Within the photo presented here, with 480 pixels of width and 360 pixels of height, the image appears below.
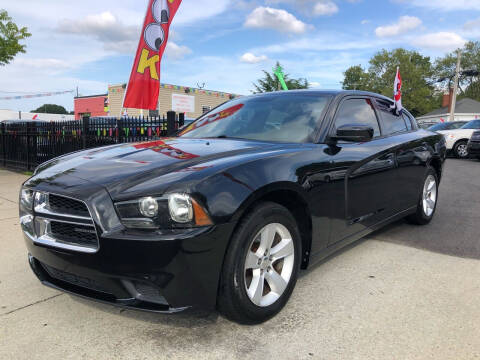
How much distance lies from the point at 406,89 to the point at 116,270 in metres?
66.2

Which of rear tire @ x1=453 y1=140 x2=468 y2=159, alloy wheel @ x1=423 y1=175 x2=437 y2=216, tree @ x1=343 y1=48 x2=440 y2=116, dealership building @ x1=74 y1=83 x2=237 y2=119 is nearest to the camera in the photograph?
alloy wheel @ x1=423 y1=175 x2=437 y2=216

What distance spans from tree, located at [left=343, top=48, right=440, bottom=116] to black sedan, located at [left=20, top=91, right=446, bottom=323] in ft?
197

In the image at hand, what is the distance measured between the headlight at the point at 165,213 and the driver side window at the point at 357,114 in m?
1.70

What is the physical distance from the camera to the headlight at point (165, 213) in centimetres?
203

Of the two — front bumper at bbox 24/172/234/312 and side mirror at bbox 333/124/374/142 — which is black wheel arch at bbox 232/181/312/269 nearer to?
front bumper at bbox 24/172/234/312

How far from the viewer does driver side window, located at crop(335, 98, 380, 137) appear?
3.42 m

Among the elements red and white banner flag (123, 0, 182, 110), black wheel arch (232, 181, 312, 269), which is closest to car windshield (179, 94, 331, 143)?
black wheel arch (232, 181, 312, 269)

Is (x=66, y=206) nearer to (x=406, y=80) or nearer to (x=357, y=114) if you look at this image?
(x=357, y=114)

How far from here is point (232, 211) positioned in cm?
216

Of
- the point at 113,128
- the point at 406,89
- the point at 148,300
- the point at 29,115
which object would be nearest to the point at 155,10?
the point at 113,128

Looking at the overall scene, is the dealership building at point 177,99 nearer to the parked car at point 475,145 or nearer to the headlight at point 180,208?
the parked car at point 475,145

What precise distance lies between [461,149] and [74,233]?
17227mm

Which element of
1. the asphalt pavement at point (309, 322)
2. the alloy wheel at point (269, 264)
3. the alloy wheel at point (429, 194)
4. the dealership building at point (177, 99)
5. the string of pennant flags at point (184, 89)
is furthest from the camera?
the string of pennant flags at point (184, 89)

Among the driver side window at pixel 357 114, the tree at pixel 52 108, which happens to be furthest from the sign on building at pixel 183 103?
the tree at pixel 52 108
